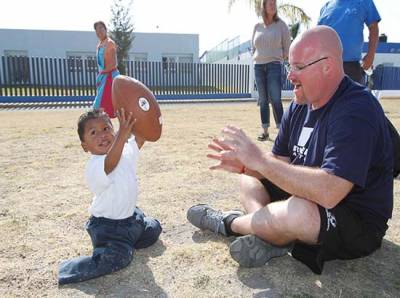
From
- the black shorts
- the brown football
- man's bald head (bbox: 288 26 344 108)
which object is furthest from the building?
the black shorts

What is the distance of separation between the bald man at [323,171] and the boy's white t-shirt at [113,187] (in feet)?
1.87

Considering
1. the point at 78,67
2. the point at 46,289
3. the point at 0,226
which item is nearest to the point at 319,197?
the point at 46,289

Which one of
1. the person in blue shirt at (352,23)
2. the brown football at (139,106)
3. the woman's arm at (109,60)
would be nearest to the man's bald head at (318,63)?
the brown football at (139,106)

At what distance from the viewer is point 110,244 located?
243 centimetres

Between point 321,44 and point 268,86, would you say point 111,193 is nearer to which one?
point 321,44

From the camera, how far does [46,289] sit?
2176mm

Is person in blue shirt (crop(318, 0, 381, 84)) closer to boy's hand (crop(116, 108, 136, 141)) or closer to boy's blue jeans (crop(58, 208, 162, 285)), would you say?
boy's hand (crop(116, 108, 136, 141))

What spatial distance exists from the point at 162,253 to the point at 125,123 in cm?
82

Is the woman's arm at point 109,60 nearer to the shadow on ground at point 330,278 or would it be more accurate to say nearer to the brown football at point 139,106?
the brown football at point 139,106

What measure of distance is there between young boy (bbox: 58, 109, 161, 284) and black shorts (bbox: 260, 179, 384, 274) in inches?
37.7

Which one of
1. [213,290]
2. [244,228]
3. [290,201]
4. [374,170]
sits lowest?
[213,290]

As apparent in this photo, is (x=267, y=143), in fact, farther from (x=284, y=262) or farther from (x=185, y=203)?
(x=284, y=262)

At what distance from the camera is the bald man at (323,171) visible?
1979 millimetres

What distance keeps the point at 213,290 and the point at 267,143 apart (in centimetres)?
414
